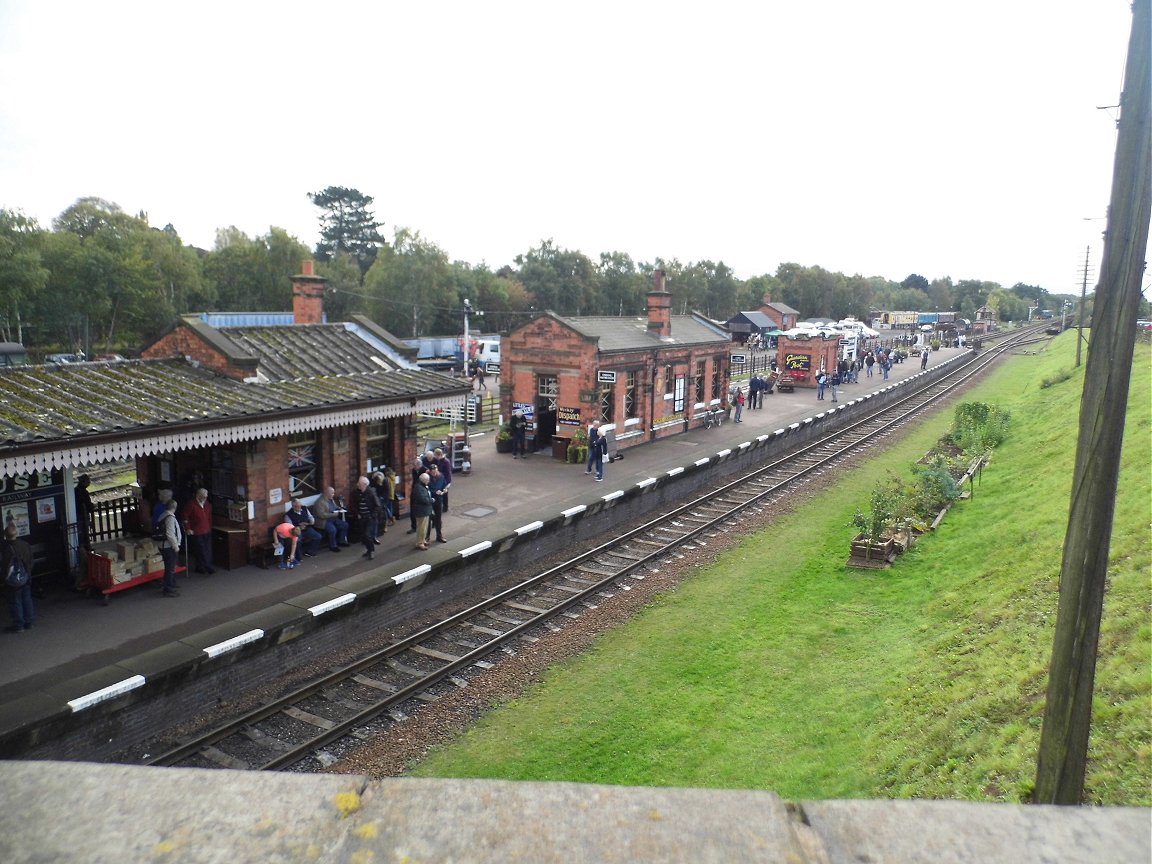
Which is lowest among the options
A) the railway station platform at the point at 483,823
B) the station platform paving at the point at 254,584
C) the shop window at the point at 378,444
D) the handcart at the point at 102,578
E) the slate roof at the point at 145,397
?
the station platform paving at the point at 254,584

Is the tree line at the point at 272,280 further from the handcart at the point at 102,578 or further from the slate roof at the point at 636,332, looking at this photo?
the slate roof at the point at 636,332

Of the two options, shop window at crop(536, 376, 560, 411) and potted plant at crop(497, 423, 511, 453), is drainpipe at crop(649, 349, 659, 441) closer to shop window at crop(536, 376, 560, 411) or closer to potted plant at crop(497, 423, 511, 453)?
shop window at crop(536, 376, 560, 411)

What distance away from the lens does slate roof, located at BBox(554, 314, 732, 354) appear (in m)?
24.5

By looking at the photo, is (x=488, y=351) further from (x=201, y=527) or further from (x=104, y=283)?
(x=201, y=527)

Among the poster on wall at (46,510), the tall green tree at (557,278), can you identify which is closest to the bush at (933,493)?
the poster on wall at (46,510)

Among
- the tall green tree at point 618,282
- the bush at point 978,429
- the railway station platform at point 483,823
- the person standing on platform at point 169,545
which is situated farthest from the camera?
the tall green tree at point 618,282

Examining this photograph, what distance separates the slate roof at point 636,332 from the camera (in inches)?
966

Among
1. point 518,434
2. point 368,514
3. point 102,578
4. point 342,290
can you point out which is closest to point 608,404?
point 518,434

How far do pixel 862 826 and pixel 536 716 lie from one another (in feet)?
29.3

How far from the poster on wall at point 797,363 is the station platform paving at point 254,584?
71.0 feet

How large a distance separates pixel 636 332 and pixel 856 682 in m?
18.3

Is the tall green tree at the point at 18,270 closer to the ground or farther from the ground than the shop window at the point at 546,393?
farther from the ground

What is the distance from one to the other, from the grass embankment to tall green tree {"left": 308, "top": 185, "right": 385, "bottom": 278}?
229 feet

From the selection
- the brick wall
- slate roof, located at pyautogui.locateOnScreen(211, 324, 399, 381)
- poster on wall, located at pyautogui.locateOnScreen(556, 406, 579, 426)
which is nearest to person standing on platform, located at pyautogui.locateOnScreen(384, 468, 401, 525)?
slate roof, located at pyautogui.locateOnScreen(211, 324, 399, 381)
